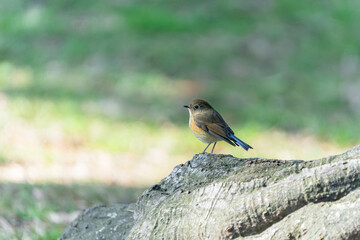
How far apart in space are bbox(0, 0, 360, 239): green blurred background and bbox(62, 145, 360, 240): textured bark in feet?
5.34

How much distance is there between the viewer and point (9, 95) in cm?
853

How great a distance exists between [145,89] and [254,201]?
646cm

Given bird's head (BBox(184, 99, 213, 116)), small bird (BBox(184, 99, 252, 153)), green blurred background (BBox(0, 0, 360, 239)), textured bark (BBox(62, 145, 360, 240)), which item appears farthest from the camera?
green blurred background (BBox(0, 0, 360, 239))

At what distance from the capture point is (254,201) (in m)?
2.68

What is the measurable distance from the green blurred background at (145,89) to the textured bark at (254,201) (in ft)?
5.34

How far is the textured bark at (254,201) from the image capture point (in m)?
2.51

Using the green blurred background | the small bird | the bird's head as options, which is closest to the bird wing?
the small bird

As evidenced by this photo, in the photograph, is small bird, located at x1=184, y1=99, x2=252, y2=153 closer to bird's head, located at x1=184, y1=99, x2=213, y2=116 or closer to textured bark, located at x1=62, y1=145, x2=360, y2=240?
bird's head, located at x1=184, y1=99, x2=213, y2=116

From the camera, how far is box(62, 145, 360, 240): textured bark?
251 cm

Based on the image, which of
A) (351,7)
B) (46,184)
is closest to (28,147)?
(46,184)

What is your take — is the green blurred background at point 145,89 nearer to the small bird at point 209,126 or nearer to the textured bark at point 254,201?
the small bird at point 209,126

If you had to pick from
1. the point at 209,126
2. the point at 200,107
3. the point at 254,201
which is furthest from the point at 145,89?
the point at 254,201

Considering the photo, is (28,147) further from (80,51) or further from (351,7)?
(351,7)

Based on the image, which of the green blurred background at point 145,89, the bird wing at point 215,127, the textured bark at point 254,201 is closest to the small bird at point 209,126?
the bird wing at point 215,127
